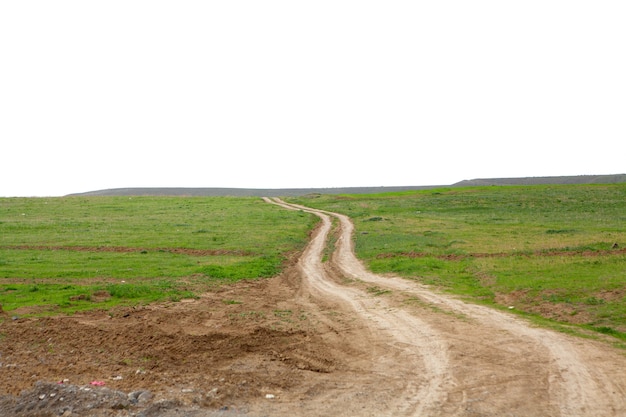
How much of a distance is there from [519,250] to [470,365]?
64.5ft

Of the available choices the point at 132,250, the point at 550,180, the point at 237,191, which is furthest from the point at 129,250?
the point at 237,191

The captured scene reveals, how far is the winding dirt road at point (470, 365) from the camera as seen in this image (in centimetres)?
1045

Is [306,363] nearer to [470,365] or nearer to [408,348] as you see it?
[408,348]

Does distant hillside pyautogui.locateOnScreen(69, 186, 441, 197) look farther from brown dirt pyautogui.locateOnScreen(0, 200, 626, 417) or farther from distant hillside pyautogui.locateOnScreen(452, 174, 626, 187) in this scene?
brown dirt pyautogui.locateOnScreen(0, 200, 626, 417)

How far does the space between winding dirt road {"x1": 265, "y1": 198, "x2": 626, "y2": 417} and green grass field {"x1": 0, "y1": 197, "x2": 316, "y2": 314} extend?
919cm

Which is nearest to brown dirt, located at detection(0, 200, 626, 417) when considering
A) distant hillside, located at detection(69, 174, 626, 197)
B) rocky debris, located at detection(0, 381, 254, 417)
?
rocky debris, located at detection(0, 381, 254, 417)

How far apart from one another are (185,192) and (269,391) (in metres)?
130

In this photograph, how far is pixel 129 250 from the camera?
3547cm

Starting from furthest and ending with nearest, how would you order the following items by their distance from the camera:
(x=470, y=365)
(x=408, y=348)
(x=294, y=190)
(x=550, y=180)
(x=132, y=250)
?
(x=294, y=190) → (x=550, y=180) → (x=132, y=250) → (x=408, y=348) → (x=470, y=365)

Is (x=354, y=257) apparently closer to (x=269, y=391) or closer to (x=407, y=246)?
(x=407, y=246)

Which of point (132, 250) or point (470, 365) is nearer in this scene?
point (470, 365)

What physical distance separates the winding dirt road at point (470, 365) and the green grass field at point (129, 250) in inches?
362

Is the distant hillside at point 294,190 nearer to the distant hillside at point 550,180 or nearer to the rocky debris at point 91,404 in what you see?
the distant hillside at point 550,180

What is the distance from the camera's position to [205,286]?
24.6 m
